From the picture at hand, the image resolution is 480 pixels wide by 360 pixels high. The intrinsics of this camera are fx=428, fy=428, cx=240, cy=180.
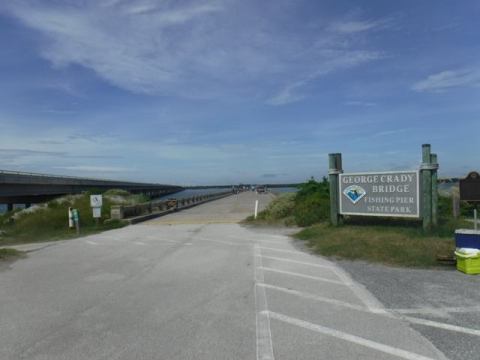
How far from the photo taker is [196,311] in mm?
6082

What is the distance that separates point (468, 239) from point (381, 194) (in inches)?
188

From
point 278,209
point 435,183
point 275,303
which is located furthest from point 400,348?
point 278,209

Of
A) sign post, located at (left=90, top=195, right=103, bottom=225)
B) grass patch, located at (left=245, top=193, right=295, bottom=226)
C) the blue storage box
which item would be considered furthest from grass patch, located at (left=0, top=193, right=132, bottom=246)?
the blue storage box

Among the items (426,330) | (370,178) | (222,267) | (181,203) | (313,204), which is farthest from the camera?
(181,203)

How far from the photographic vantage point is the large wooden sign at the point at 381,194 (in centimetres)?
1260

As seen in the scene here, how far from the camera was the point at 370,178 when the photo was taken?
1369cm

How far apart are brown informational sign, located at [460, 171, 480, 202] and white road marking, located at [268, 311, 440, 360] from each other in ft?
25.1

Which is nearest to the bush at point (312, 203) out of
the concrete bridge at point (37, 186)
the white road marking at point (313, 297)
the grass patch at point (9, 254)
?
the white road marking at point (313, 297)

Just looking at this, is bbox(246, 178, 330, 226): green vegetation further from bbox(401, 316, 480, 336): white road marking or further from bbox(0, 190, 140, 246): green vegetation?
bbox(401, 316, 480, 336): white road marking

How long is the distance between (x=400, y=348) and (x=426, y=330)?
0.73 metres

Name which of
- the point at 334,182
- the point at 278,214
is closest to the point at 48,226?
the point at 278,214

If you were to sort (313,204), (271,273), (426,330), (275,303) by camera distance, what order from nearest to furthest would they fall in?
1. (426,330)
2. (275,303)
3. (271,273)
4. (313,204)

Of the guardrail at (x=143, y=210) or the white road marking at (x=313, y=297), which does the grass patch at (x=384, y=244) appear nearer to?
→ the white road marking at (x=313, y=297)

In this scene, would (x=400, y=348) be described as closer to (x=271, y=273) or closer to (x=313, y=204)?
(x=271, y=273)
